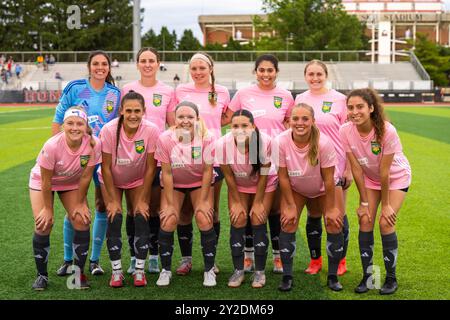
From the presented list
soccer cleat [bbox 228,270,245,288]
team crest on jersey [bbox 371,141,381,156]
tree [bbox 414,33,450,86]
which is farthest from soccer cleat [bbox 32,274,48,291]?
tree [bbox 414,33,450,86]

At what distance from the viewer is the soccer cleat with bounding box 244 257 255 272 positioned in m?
5.96

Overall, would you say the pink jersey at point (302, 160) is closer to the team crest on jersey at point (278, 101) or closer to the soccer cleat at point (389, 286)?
the team crest on jersey at point (278, 101)

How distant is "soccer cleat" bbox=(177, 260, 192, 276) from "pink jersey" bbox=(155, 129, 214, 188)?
0.84 m

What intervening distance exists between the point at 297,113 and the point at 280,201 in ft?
3.16

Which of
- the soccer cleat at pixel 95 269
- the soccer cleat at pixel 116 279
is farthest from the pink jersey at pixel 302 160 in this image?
the soccer cleat at pixel 95 269

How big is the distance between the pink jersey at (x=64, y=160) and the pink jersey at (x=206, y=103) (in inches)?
40.1

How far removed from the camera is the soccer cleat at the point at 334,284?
5.29m

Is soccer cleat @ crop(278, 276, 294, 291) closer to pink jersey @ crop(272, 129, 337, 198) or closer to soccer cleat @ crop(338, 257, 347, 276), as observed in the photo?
soccer cleat @ crop(338, 257, 347, 276)

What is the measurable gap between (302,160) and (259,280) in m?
1.10

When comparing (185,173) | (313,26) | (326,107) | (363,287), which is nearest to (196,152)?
(185,173)

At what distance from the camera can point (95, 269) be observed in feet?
19.1

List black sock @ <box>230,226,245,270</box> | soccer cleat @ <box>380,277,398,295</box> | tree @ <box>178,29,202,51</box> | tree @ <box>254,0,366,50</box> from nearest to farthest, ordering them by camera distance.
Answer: soccer cleat @ <box>380,277,398,295</box>, black sock @ <box>230,226,245,270</box>, tree @ <box>254,0,366,50</box>, tree @ <box>178,29,202,51</box>

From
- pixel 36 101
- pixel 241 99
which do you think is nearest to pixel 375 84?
pixel 36 101

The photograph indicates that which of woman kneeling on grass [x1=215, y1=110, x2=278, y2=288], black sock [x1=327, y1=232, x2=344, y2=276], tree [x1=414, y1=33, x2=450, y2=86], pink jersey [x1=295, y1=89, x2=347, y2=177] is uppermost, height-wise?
tree [x1=414, y1=33, x2=450, y2=86]
